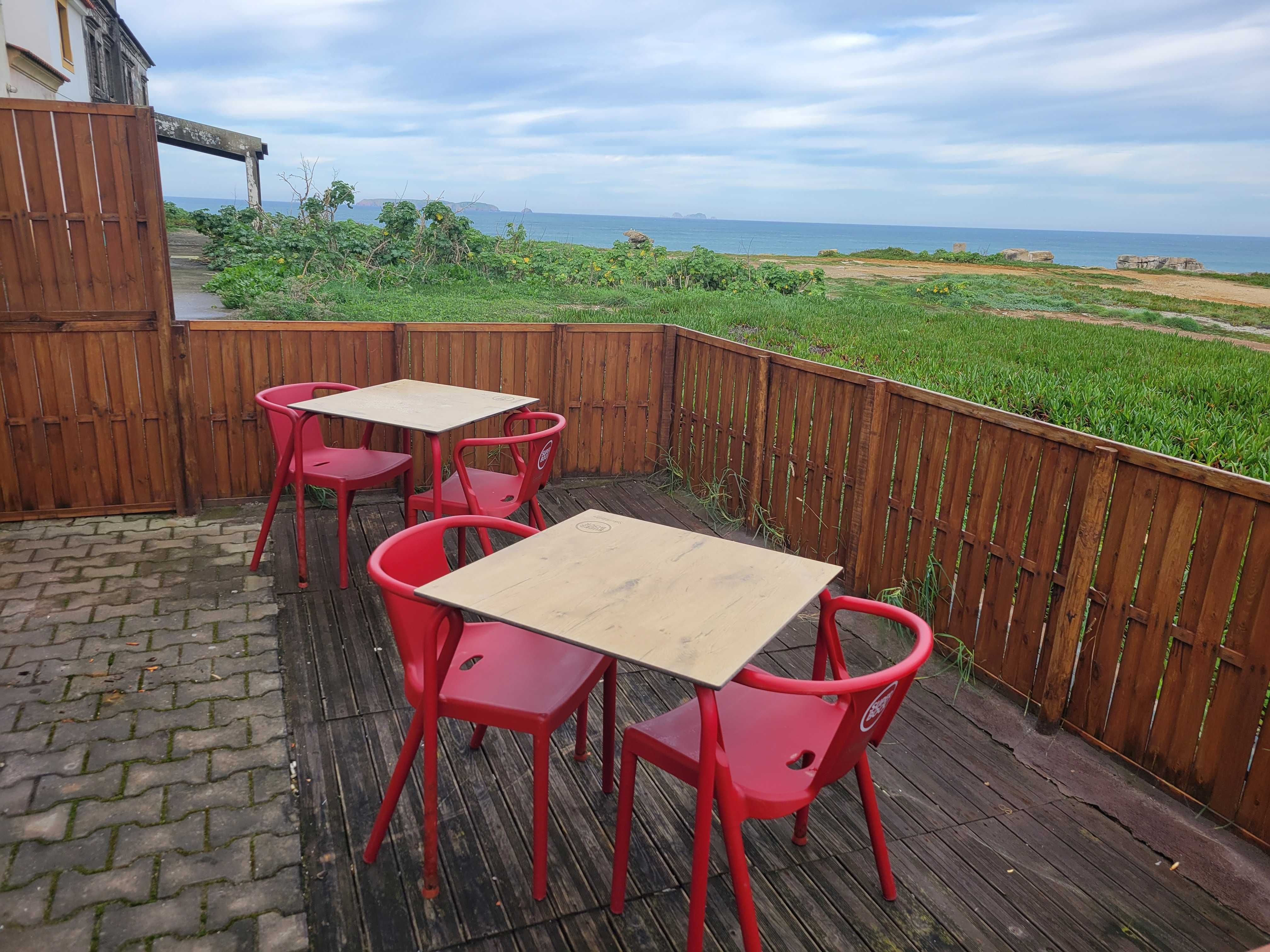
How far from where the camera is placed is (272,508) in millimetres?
4434

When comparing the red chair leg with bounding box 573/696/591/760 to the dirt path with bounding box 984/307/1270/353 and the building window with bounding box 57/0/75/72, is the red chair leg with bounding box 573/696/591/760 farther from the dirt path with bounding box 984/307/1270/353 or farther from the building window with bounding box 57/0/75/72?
the building window with bounding box 57/0/75/72

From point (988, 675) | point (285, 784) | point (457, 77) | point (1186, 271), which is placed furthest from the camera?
point (457, 77)

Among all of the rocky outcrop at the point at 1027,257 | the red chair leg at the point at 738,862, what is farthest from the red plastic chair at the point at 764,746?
the rocky outcrop at the point at 1027,257

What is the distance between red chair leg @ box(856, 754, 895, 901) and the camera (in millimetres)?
2262

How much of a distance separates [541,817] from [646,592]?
0.68 metres

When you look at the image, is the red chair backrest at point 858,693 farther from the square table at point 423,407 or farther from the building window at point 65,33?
the building window at point 65,33

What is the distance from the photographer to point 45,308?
4.84 meters

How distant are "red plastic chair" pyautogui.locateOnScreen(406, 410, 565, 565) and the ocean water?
1773 inches

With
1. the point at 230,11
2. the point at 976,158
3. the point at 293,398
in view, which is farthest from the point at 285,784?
the point at 976,158

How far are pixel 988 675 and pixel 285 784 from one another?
9.38 feet

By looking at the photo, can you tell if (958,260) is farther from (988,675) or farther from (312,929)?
(312,929)

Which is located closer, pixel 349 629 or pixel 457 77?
pixel 349 629

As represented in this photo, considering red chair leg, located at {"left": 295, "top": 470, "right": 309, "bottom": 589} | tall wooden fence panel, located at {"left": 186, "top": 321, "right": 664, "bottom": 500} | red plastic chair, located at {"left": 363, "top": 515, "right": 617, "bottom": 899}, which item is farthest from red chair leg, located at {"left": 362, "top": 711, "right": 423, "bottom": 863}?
tall wooden fence panel, located at {"left": 186, "top": 321, "right": 664, "bottom": 500}

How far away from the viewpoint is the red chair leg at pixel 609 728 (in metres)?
2.77
